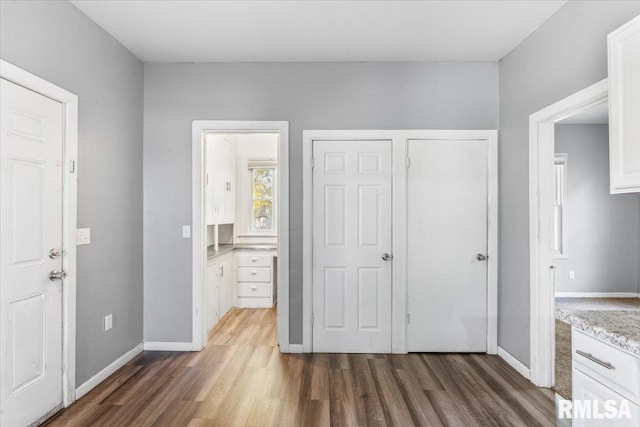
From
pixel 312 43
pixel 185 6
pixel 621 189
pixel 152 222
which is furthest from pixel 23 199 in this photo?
pixel 621 189

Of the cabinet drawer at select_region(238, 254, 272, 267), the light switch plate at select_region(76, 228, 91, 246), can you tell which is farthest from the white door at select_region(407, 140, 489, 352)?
the light switch plate at select_region(76, 228, 91, 246)

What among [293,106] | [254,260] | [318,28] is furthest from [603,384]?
[254,260]

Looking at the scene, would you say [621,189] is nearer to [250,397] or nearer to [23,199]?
[250,397]

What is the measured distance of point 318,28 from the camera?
2.71 metres

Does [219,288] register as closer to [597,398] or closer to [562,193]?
[597,398]

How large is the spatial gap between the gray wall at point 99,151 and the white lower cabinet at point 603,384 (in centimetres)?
299

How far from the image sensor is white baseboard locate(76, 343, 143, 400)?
98.9 inches

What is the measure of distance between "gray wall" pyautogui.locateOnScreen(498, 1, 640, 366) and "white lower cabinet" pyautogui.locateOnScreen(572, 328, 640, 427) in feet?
4.93

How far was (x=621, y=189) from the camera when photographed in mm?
1654

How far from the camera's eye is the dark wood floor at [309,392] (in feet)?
7.31

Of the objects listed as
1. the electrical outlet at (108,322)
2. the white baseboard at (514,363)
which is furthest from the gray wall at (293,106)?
the white baseboard at (514,363)

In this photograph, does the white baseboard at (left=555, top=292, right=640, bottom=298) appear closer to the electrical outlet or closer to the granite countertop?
the granite countertop

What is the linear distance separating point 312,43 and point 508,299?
283cm

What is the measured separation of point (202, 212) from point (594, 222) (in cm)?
574
